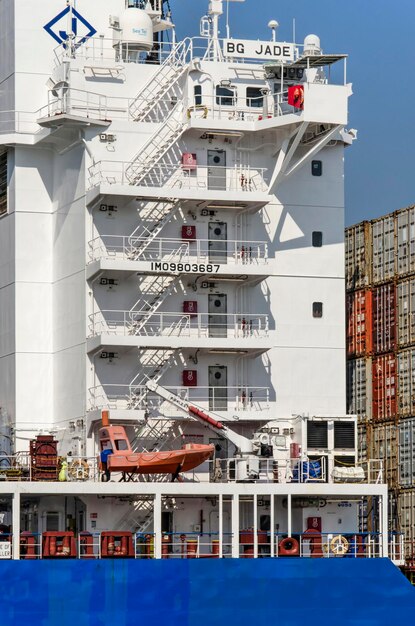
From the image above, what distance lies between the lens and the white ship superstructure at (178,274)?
115ft

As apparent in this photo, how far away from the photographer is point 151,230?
36.2 m

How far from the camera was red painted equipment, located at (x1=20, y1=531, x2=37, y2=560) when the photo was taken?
3225 centimetres

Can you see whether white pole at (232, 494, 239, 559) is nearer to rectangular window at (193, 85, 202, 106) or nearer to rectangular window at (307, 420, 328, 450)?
rectangular window at (307, 420, 328, 450)

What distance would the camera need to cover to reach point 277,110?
37375 millimetres

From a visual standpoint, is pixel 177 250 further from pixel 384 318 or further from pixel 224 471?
pixel 384 318

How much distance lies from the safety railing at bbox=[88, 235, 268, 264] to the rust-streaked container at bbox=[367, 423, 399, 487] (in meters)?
7.68

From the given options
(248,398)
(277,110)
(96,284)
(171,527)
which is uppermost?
(277,110)

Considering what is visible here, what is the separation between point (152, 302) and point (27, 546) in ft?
20.5

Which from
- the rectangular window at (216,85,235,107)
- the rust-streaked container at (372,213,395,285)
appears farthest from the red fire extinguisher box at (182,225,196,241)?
the rust-streaked container at (372,213,395,285)

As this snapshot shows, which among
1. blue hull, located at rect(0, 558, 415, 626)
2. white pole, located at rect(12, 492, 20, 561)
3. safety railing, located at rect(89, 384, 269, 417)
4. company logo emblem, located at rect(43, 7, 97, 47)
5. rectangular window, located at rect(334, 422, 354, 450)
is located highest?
company logo emblem, located at rect(43, 7, 97, 47)

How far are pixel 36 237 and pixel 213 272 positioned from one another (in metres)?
4.27

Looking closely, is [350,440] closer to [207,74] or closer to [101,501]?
[101,501]

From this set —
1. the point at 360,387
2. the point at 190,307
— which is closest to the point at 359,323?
the point at 360,387

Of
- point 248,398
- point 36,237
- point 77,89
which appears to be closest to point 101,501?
point 248,398
